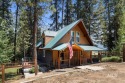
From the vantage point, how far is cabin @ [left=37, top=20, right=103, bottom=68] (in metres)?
20.9

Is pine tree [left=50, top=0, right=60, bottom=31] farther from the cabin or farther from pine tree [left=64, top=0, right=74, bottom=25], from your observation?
the cabin

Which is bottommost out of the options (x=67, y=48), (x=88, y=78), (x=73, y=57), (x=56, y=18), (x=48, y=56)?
(x=88, y=78)

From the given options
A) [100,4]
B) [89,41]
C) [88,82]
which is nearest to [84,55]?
[89,41]

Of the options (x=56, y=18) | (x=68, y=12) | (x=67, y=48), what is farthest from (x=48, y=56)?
(x=68, y=12)

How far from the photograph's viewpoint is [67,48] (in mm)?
21781

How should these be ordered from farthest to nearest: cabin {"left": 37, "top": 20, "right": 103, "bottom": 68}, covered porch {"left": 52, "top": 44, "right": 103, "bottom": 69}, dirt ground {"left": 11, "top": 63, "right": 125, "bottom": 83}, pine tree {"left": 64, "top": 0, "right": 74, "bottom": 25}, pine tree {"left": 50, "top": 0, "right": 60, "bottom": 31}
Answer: pine tree {"left": 50, "top": 0, "right": 60, "bottom": 31} < pine tree {"left": 64, "top": 0, "right": 74, "bottom": 25} < covered porch {"left": 52, "top": 44, "right": 103, "bottom": 69} < cabin {"left": 37, "top": 20, "right": 103, "bottom": 68} < dirt ground {"left": 11, "top": 63, "right": 125, "bottom": 83}

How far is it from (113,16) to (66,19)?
41.0 feet

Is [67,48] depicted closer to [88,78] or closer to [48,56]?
[48,56]

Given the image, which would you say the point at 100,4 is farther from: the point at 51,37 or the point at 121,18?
the point at 51,37

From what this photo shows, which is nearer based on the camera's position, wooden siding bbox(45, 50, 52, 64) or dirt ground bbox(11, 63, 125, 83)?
dirt ground bbox(11, 63, 125, 83)

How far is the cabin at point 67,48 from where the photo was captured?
20.9 meters

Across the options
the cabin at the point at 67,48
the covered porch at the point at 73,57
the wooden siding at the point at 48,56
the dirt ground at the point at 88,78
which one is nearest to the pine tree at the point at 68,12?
the cabin at the point at 67,48

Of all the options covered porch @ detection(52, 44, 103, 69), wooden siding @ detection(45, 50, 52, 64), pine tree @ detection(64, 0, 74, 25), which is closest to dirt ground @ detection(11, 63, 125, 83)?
covered porch @ detection(52, 44, 103, 69)

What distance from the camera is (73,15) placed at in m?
40.3
